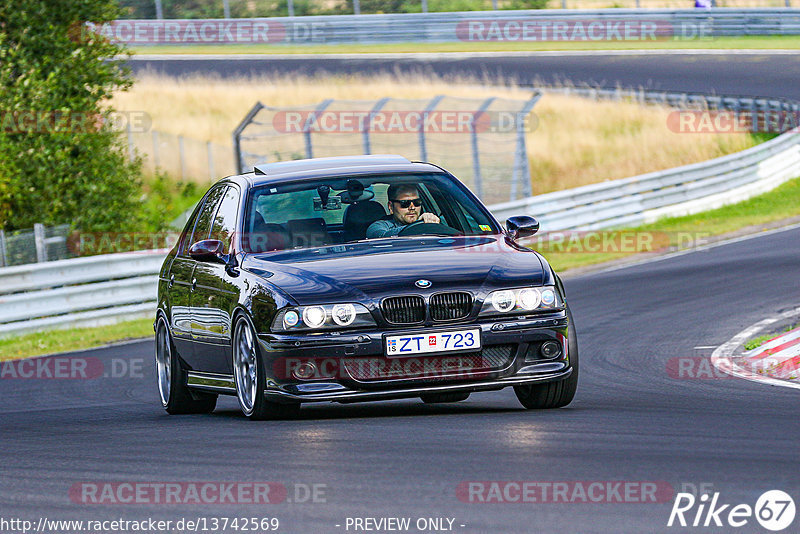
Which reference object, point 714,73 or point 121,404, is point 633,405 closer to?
point 121,404

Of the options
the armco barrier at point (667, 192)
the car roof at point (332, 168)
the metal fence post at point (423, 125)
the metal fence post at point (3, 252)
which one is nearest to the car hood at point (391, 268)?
the car roof at point (332, 168)

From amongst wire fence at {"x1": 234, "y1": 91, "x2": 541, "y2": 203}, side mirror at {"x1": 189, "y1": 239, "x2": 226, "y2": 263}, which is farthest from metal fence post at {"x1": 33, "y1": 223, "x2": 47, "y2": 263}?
side mirror at {"x1": 189, "y1": 239, "x2": 226, "y2": 263}

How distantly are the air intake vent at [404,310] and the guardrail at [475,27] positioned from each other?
118 ft

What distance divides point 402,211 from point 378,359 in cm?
161

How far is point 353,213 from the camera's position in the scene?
926 centimetres

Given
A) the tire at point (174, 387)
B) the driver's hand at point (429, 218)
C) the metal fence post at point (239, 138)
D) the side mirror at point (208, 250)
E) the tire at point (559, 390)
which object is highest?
the driver's hand at point (429, 218)

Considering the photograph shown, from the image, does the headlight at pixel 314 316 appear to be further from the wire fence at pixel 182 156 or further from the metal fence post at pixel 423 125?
the wire fence at pixel 182 156

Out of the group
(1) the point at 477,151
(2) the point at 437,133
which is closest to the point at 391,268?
(1) the point at 477,151

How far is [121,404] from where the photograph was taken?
11352 millimetres

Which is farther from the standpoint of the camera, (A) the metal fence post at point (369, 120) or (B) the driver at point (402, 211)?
(A) the metal fence post at point (369, 120)

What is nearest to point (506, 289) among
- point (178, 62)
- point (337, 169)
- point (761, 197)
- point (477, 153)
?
point (337, 169)

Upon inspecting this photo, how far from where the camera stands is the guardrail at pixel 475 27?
143ft

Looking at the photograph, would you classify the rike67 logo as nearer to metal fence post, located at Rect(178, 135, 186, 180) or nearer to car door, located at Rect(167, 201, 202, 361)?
car door, located at Rect(167, 201, 202, 361)

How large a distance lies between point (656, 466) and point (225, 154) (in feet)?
93.7
